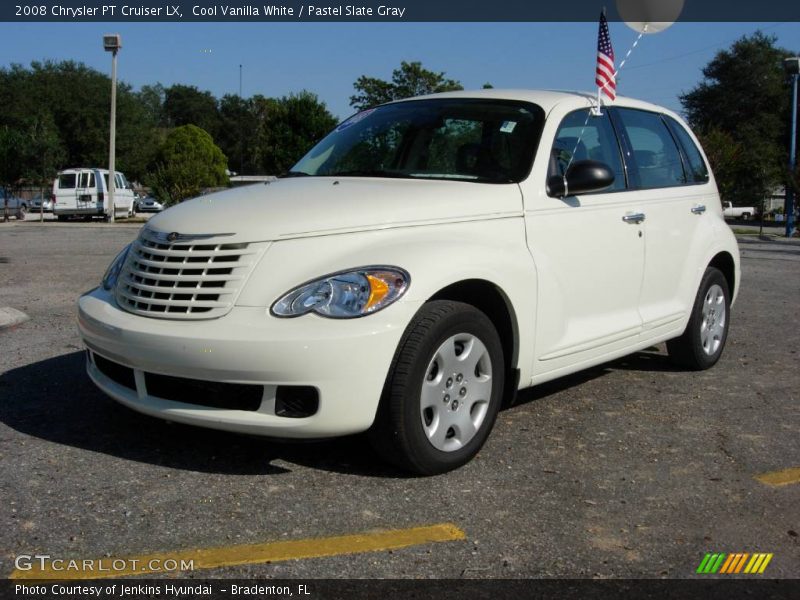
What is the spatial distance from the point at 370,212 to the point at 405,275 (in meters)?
0.41

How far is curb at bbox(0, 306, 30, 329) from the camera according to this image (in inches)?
279

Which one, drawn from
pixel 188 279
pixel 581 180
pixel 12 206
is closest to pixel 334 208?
pixel 188 279

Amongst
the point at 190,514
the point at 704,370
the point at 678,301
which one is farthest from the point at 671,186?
the point at 190,514

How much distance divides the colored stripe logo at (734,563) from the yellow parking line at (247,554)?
86 cm

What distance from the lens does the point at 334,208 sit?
3.87 m

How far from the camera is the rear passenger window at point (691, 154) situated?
19.6 ft

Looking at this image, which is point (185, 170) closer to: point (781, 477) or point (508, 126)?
point (508, 126)

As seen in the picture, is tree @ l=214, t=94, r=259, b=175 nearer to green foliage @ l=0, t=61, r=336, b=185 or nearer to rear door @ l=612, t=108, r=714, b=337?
green foliage @ l=0, t=61, r=336, b=185

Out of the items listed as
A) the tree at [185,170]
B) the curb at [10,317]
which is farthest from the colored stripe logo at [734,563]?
the tree at [185,170]

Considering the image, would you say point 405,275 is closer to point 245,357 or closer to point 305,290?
point 305,290

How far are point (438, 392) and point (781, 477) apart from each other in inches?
64.0

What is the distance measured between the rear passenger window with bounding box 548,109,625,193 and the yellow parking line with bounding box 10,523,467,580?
217cm

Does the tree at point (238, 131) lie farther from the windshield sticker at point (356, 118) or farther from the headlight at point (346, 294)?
the headlight at point (346, 294)

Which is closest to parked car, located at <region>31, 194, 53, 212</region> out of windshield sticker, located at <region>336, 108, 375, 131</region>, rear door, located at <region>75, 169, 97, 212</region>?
rear door, located at <region>75, 169, 97, 212</region>
